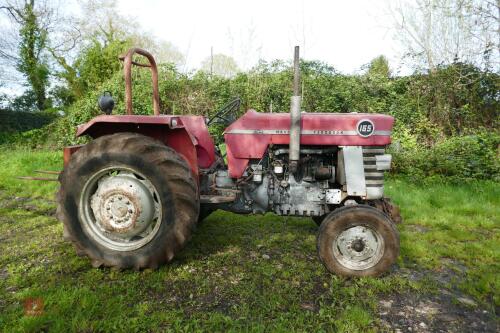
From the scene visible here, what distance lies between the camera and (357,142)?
284 centimetres

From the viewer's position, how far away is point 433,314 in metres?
2.15

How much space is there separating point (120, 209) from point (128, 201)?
87 millimetres

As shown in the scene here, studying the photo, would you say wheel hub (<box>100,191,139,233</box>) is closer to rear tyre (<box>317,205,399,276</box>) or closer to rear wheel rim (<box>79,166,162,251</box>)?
rear wheel rim (<box>79,166,162,251</box>)

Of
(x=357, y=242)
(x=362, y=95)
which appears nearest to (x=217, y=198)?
(x=357, y=242)

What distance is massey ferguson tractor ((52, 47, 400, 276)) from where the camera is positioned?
2.54m

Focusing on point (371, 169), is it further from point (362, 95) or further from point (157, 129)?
point (362, 95)

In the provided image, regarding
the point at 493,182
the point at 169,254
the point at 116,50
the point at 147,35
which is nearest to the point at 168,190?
the point at 169,254

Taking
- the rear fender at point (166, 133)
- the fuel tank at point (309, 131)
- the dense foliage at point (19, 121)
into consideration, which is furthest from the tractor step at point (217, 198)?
the dense foliage at point (19, 121)

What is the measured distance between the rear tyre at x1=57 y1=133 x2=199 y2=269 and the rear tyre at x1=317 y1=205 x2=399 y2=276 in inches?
42.3

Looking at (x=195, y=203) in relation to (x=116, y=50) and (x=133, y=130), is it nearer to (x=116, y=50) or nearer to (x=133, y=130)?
(x=133, y=130)

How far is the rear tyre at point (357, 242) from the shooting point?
2531 millimetres

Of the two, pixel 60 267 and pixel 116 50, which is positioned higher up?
pixel 116 50

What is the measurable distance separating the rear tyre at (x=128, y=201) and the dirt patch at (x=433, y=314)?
60.2 inches

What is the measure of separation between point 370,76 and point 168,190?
7.66 meters
